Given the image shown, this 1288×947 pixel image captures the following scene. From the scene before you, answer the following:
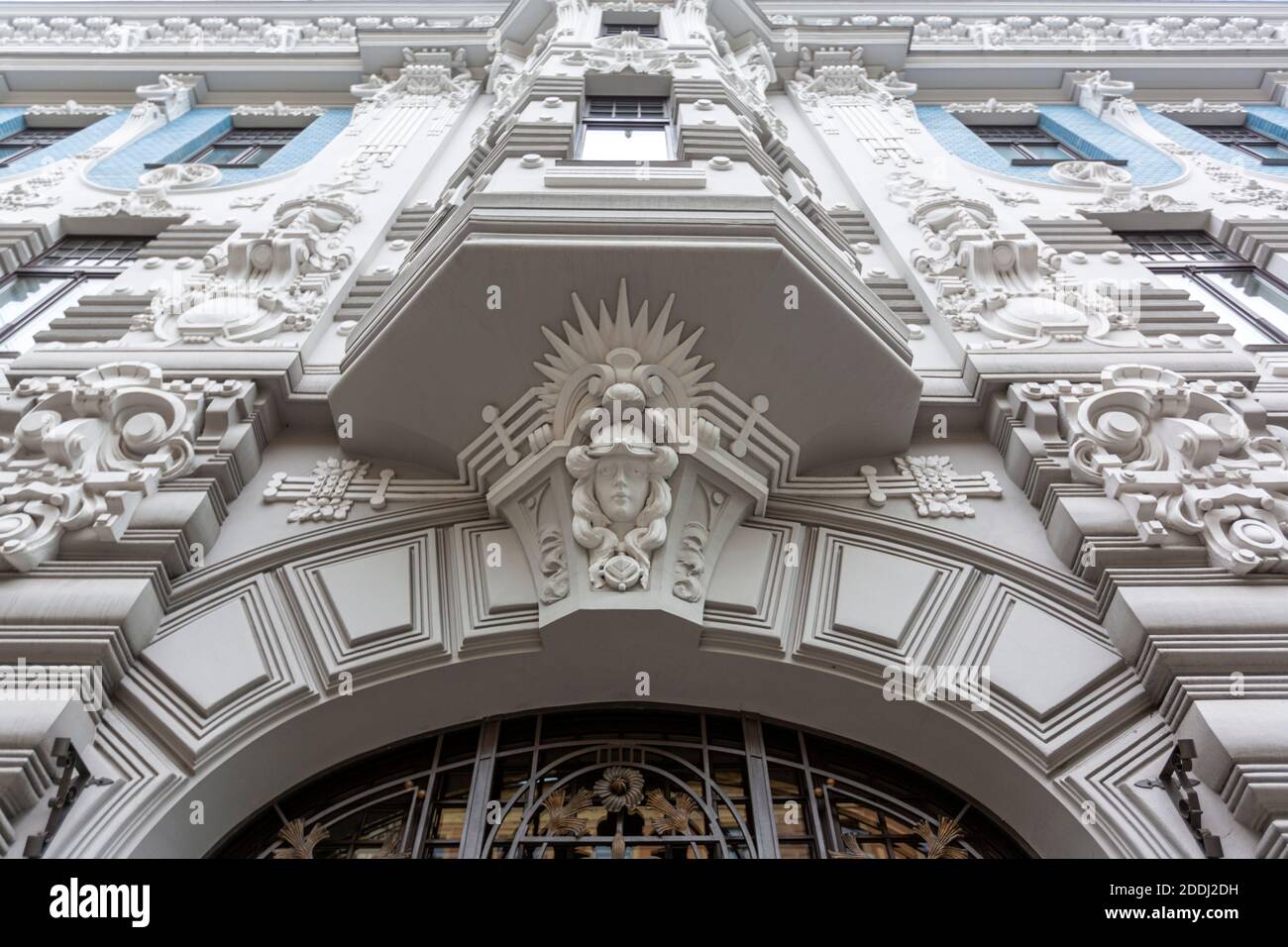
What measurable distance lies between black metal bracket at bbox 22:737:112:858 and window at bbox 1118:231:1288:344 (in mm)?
9660

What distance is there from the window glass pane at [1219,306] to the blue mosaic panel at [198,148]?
1062cm

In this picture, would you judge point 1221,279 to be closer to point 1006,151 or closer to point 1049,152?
point 1049,152

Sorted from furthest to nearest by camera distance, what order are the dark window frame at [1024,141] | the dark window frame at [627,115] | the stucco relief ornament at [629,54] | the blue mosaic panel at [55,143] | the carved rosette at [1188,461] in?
the dark window frame at [1024,141]
the blue mosaic panel at [55,143]
the stucco relief ornament at [629,54]
the dark window frame at [627,115]
the carved rosette at [1188,461]

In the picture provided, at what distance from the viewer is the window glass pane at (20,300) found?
9047 mm

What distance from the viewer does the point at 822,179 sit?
11227 millimetres

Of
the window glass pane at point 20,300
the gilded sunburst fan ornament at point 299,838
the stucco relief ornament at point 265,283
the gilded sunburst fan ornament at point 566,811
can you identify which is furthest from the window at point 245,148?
the gilded sunburst fan ornament at point 566,811

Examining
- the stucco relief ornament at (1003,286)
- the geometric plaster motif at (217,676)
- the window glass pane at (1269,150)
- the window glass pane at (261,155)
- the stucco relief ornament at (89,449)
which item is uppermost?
the window glass pane at (261,155)

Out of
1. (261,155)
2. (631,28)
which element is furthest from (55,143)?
(631,28)

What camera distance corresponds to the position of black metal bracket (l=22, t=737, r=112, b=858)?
4.23 metres

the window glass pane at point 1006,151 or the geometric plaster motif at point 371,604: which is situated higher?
the window glass pane at point 1006,151

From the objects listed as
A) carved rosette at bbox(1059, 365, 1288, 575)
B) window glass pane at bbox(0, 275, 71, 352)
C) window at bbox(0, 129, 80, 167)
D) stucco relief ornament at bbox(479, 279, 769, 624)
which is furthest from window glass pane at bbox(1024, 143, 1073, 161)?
window at bbox(0, 129, 80, 167)

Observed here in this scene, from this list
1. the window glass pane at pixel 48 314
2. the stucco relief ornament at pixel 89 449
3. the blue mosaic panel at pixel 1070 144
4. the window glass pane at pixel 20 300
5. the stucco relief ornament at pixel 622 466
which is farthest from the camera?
the blue mosaic panel at pixel 1070 144

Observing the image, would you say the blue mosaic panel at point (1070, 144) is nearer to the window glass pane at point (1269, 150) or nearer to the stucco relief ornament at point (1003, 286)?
the window glass pane at point (1269, 150)
